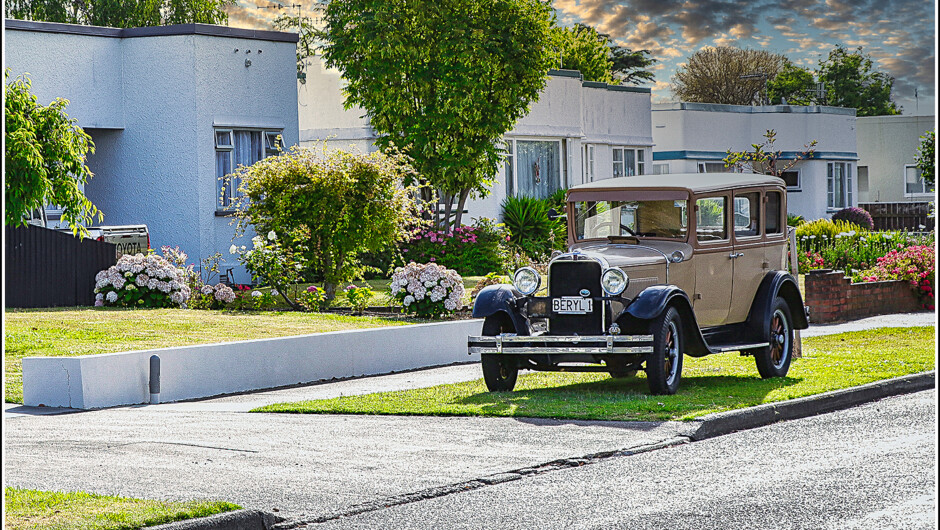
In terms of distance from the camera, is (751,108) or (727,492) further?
(751,108)

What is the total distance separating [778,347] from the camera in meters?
12.9

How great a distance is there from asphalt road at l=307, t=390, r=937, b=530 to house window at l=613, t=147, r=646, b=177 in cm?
2792

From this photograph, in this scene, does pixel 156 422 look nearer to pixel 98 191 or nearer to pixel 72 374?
pixel 72 374

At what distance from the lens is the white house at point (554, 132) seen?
29.0 metres

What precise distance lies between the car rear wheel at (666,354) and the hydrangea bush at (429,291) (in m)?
6.97

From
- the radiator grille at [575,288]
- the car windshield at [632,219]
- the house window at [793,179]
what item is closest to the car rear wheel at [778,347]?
the car windshield at [632,219]

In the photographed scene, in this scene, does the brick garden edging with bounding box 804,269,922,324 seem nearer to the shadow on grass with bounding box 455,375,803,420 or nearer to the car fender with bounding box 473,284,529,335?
the shadow on grass with bounding box 455,375,803,420

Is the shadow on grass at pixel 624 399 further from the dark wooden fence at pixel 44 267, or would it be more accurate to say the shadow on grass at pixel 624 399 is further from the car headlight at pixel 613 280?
the dark wooden fence at pixel 44 267

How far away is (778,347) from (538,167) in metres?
20.4

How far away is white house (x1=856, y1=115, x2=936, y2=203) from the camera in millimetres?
55688

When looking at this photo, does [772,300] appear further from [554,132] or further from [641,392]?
[554,132]

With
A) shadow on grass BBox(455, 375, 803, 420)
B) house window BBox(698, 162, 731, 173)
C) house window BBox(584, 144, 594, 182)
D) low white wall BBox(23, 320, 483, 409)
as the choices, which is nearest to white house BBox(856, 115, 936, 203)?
house window BBox(698, 162, 731, 173)

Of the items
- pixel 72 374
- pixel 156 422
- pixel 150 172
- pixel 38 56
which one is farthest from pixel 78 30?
pixel 156 422

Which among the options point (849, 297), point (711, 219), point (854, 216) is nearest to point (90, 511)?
point (711, 219)
